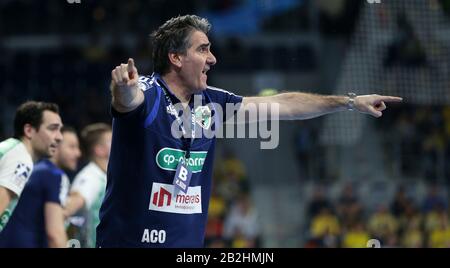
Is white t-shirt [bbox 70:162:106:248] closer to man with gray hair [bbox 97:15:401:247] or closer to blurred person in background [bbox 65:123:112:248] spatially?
blurred person in background [bbox 65:123:112:248]

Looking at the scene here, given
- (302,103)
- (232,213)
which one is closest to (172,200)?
(302,103)

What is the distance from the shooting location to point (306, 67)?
21.5m

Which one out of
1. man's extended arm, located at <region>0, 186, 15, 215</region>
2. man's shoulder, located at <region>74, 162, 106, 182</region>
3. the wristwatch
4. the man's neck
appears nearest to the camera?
the man's neck

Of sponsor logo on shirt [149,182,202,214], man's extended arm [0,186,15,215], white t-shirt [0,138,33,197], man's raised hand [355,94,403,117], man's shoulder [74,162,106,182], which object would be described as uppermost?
man's shoulder [74,162,106,182]

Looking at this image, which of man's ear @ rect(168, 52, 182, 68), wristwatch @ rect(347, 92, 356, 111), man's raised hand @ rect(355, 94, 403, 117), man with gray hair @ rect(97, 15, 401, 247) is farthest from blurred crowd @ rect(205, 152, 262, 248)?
man's ear @ rect(168, 52, 182, 68)

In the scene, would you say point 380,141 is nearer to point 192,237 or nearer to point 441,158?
point 441,158

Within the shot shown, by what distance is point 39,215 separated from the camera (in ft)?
30.2

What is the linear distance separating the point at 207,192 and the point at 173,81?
83cm

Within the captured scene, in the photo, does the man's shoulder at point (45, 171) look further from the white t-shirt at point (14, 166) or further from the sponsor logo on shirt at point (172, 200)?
the sponsor logo on shirt at point (172, 200)

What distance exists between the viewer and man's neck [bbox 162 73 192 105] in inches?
268

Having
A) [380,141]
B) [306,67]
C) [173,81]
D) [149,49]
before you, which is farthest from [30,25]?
[173,81]

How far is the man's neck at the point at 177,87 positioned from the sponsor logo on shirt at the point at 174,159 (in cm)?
39

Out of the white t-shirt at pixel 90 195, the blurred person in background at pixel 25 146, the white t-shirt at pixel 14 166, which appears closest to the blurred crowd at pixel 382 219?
the white t-shirt at pixel 90 195

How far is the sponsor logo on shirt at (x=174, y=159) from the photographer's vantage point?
657 centimetres
